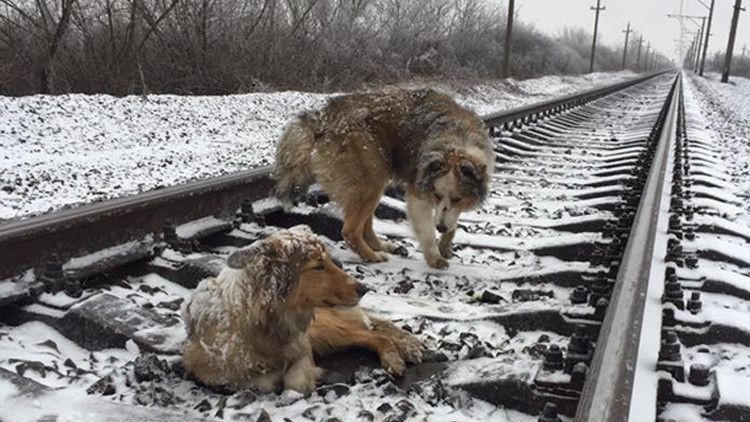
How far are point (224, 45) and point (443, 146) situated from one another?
15393 millimetres

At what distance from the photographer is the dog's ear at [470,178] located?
5.20m

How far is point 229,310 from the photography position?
320 cm

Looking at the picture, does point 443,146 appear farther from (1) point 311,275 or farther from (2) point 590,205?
(1) point 311,275

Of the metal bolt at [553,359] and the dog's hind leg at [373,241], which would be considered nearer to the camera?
the metal bolt at [553,359]

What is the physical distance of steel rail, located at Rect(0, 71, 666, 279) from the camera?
153 inches

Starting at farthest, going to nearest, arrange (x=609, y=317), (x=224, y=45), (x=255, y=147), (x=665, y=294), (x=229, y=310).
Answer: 1. (x=224, y=45)
2. (x=255, y=147)
3. (x=665, y=294)
4. (x=229, y=310)
5. (x=609, y=317)

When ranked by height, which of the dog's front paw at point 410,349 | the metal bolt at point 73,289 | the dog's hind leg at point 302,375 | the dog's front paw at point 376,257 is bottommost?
the dog's front paw at point 376,257

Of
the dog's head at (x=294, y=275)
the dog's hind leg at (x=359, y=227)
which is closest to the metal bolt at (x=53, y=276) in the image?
the dog's head at (x=294, y=275)

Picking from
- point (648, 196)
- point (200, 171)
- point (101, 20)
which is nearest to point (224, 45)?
point (101, 20)

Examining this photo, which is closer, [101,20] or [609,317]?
[609,317]

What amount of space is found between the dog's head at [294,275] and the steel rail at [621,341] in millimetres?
1157

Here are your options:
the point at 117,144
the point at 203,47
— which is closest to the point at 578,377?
the point at 117,144

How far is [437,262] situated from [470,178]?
735 millimetres

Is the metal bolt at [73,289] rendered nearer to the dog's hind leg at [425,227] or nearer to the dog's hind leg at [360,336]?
the dog's hind leg at [360,336]
